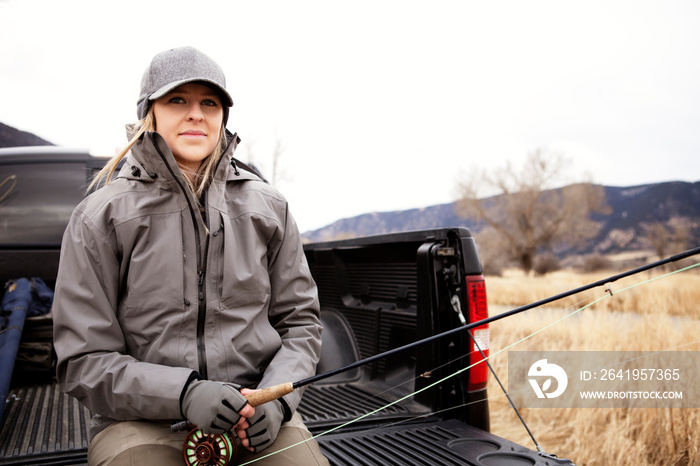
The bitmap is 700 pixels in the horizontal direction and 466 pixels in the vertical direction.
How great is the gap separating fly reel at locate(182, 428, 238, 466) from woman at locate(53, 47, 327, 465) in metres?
0.05

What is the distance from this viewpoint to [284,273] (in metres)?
1.99

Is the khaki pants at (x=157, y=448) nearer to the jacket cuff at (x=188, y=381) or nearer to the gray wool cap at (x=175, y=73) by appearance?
the jacket cuff at (x=188, y=381)

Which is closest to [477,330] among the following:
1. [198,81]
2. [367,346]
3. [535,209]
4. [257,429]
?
[367,346]

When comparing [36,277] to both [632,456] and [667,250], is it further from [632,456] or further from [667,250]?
[667,250]

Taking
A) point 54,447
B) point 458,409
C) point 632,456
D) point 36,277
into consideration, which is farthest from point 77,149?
point 632,456

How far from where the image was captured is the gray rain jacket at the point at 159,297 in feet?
5.31

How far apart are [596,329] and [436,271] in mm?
4499

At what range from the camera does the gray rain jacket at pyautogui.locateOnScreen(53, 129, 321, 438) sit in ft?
5.31

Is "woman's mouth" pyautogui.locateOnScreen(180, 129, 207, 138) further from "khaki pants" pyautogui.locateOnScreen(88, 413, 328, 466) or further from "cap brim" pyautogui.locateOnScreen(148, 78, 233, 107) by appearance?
"khaki pants" pyautogui.locateOnScreen(88, 413, 328, 466)

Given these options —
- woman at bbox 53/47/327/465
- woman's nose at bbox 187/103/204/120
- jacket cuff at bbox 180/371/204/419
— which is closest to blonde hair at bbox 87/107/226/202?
woman at bbox 53/47/327/465

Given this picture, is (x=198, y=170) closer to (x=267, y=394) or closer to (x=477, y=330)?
(x=267, y=394)

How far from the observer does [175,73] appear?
73.6 inches

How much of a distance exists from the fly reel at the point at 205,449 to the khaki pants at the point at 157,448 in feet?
0.16

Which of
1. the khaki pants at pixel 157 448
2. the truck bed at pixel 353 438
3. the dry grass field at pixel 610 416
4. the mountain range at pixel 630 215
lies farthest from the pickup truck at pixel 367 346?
the mountain range at pixel 630 215
